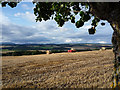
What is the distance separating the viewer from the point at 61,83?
7.16m

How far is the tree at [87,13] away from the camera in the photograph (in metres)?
5.13

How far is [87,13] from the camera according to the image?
7.44 meters

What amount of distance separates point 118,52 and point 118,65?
23.5 inches

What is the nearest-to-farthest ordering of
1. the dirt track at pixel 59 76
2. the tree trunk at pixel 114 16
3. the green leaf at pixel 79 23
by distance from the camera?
1. the tree trunk at pixel 114 16
2. the dirt track at pixel 59 76
3. the green leaf at pixel 79 23

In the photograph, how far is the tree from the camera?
16.8ft

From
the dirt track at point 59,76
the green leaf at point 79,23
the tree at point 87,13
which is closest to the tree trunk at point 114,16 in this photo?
the tree at point 87,13

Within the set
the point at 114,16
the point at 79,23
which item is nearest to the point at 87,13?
the point at 79,23

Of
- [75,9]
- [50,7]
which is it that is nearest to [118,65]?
[75,9]

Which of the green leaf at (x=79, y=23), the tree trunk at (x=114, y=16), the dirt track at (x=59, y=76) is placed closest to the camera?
the tree trunk at (x=114, y=16)

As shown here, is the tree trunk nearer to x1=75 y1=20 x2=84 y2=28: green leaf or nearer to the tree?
the tree

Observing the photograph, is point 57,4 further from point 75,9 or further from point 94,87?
point 94,87

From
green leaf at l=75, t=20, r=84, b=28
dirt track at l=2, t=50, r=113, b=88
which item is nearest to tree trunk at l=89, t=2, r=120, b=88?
dirt track at l=2, t=50, r=113, b=88

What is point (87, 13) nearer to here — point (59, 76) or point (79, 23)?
point (79, 23)

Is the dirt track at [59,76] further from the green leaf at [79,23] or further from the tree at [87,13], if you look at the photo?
the green leaf at [79,23]
